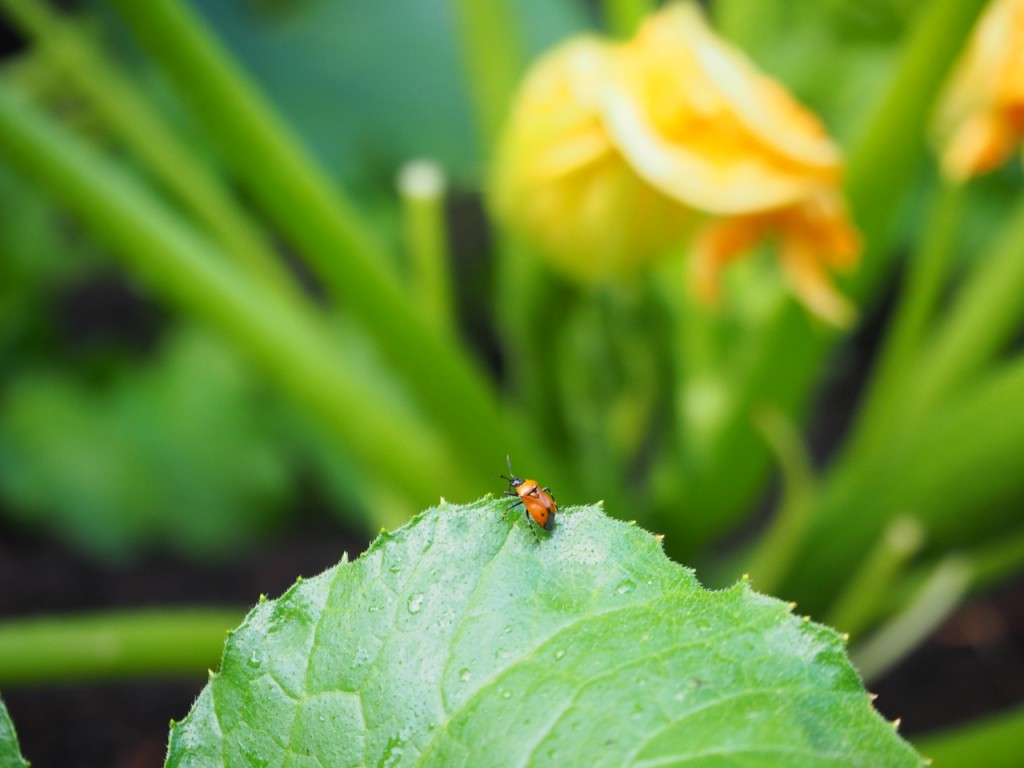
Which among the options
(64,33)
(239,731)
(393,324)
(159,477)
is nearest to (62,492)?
(159,477)

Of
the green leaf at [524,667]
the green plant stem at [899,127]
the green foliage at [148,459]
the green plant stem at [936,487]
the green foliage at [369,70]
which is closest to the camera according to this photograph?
the green leaf at [524,667]

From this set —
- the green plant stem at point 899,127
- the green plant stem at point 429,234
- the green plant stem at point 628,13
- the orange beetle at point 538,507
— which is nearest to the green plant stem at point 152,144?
the green plant stem at point 429,234

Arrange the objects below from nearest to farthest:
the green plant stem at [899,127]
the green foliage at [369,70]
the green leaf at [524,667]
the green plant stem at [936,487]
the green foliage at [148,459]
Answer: the green leaf at [524,667], the green plant stem at [899,127], the green plant stem at [936,487], the green foliage at [148,459], the green foliage at [369,70]

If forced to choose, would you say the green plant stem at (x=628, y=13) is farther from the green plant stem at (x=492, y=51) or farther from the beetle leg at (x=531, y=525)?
the beetle leg at (x=531, y=525)

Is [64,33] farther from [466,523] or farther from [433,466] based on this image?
[466,523]

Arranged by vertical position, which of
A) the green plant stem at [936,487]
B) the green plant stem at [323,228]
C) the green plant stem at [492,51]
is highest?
the green plant stem at [492,51]

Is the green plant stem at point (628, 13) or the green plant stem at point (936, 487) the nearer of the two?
the green plant stem at point (936, 487)
